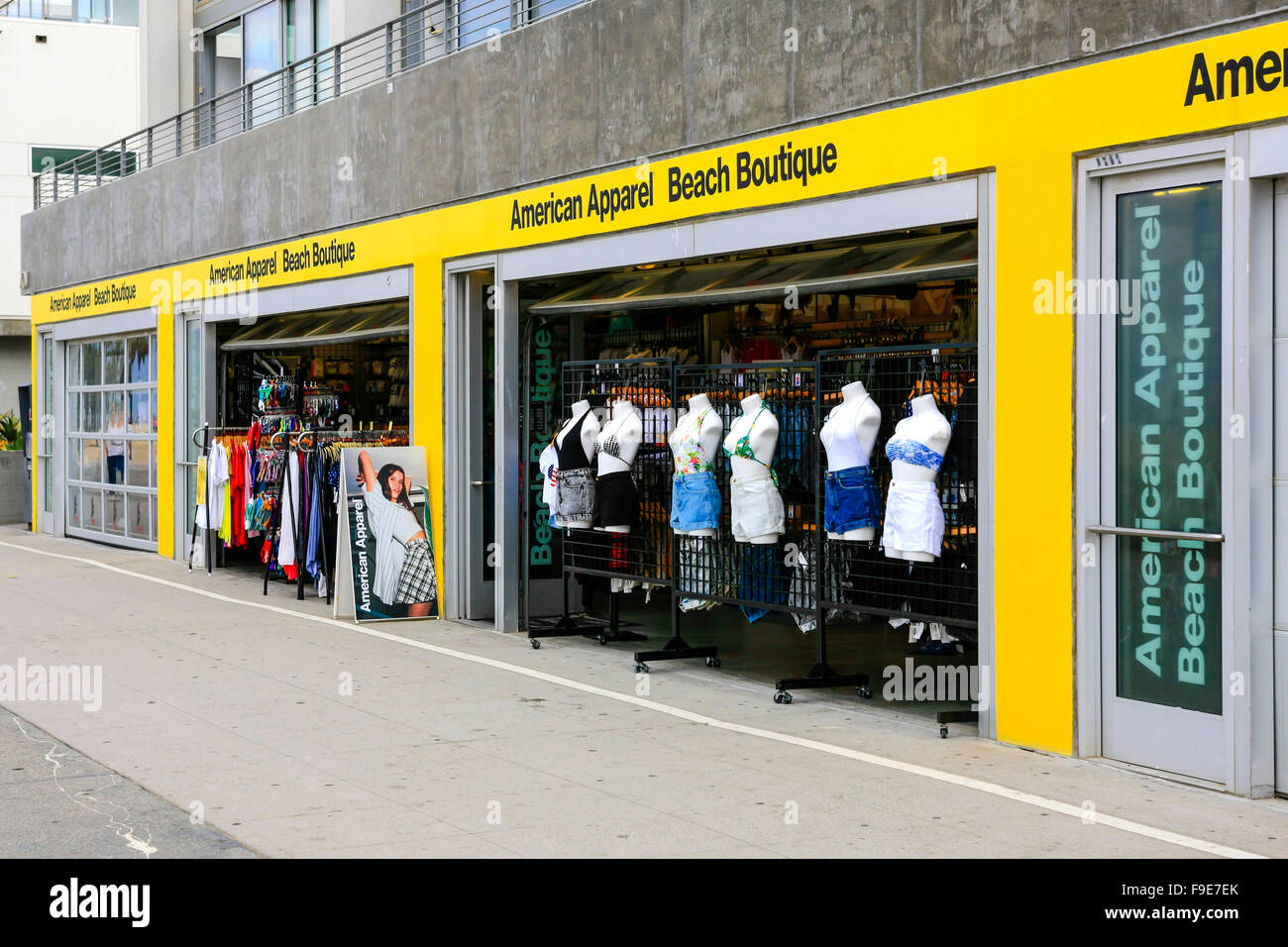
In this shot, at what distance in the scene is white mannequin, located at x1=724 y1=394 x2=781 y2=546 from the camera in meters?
9.40

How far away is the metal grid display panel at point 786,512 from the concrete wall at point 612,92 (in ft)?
5.22

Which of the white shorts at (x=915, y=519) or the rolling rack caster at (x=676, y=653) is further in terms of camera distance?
the rolling rack caster at (x=676, y=653)

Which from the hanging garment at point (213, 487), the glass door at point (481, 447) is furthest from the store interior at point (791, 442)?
the hanging garment at point (213, 487)

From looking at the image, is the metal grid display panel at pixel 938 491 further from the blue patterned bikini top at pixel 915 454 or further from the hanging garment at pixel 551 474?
the hanging garment at pixel 551 474

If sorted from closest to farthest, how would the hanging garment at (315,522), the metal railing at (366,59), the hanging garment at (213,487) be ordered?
the metal railing at (366,59) → the hanging garment at (315,522) → the hanging garment at (213,487)

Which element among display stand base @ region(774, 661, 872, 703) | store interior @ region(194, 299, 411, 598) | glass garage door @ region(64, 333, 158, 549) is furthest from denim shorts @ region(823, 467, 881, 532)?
glass garage door @ region(64, 333, 158, 549)

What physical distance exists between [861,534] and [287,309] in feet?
30.2

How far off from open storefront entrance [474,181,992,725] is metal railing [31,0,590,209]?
215 cm

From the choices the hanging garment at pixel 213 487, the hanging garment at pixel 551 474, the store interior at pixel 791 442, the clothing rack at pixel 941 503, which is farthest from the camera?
the hanging garment at pixel 213 487

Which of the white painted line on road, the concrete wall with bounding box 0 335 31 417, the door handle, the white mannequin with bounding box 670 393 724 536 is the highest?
the concrete wall with bounding box 0 335 31 417

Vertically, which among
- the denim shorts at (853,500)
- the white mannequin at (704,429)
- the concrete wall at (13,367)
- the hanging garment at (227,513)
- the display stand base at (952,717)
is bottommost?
the display stand base at (952,717)

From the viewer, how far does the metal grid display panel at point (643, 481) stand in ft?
35.0

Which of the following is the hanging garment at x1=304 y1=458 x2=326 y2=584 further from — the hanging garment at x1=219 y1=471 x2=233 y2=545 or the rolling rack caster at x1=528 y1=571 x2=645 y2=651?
the rolling rack caster at x1=528 y1=571 x2=645 y2=651
